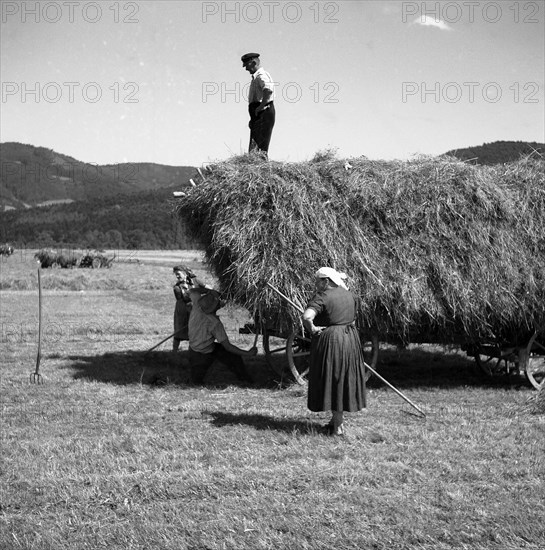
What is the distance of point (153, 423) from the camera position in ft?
26.6

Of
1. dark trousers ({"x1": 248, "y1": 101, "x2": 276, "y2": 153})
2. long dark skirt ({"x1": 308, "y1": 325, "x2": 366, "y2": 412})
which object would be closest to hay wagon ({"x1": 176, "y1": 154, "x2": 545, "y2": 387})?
dark trousers ({"x1": 248, "y1": 101, "x2": 276, "y2": 153})

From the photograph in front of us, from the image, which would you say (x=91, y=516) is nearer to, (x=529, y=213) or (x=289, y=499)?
(x=289, y=499)

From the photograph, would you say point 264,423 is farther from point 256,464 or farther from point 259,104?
point 259,104

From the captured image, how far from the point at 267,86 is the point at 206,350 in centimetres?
391

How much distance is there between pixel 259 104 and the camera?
35.6 ft

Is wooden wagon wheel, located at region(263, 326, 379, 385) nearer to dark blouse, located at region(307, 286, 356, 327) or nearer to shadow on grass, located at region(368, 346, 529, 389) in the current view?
shadow on grass, located at region(368, 346, 529, 389)

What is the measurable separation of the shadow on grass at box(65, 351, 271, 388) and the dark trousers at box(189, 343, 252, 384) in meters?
0.13

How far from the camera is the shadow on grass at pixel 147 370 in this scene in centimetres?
1068

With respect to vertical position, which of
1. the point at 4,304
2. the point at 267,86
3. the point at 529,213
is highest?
the point at 267,86

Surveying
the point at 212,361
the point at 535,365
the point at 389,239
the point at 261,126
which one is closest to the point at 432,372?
the point at 535,365

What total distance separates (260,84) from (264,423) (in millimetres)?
5100

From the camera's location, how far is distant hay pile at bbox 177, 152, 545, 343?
9.41 meters

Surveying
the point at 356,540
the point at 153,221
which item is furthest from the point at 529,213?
the point at 153,221

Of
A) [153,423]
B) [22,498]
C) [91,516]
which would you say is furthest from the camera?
[153,423]
